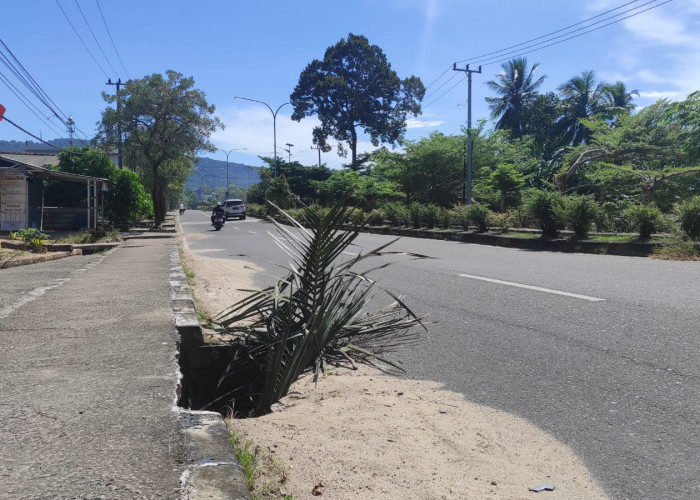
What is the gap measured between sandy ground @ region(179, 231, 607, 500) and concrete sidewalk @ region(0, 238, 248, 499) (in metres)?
0.38

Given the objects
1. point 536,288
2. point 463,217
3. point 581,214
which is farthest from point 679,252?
point 463,217

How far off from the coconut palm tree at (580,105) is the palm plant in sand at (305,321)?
42.2 m

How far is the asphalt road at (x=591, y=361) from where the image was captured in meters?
2.69

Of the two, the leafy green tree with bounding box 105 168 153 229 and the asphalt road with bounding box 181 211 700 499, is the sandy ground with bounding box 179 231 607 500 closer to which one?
the asphalt road with bounding box 181 211 700 499

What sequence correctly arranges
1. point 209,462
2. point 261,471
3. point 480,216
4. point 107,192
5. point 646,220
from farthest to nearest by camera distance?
point 107,192 < point 480,216 < point 646,220 < point 261,471 < point 209,462

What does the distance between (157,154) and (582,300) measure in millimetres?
25991

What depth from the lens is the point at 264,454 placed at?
8.73 ft

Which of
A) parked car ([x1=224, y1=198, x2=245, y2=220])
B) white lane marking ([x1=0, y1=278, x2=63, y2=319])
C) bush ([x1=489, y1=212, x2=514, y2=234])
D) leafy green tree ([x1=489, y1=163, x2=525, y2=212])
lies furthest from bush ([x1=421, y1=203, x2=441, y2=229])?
parked car ([x1=224, y1=198, x2=245, y2=220])

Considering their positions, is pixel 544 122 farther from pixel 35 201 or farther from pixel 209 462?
pixel 209 462

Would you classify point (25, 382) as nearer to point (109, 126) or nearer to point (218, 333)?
point (218, 333)

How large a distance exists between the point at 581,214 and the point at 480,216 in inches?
211

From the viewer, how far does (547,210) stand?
16.5m

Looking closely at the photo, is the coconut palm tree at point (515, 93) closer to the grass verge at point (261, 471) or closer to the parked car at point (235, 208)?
the parked car at point (235, 208)

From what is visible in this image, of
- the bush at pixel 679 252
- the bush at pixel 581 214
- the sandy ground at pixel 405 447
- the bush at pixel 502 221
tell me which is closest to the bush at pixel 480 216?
the bush at pixel 502 221
